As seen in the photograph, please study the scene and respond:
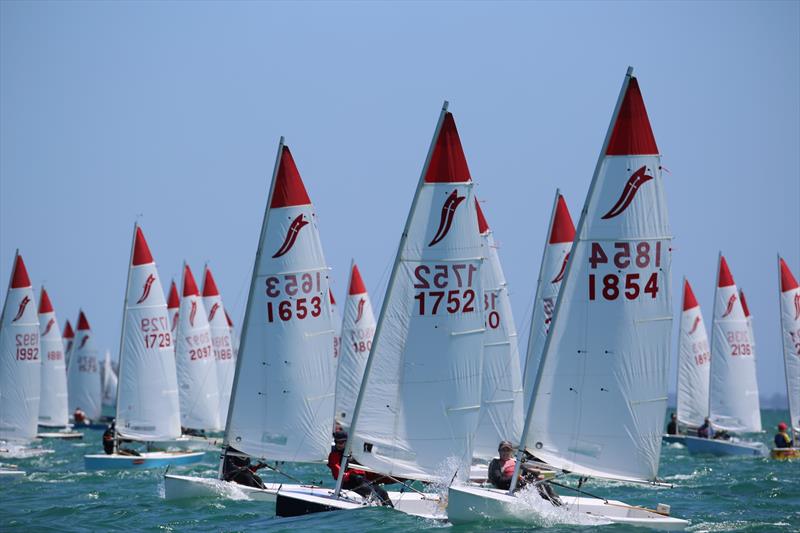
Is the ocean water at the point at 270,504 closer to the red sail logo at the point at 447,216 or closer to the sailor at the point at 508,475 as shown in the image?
the sailor at the point at 508,475

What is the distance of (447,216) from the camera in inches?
748

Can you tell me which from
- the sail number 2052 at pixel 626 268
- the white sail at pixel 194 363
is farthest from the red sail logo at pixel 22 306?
the sail number 2052 at pixel 626 268

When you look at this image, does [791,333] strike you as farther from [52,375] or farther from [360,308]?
[52,375]

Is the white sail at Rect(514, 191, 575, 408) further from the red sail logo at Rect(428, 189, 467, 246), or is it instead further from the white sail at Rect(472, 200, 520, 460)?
the red sail logo at Rect(428, 189, 467, 246)

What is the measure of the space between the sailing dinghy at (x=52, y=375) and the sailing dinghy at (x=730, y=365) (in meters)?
23.7

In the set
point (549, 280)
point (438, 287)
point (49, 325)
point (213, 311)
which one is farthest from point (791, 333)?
point (49, 325)

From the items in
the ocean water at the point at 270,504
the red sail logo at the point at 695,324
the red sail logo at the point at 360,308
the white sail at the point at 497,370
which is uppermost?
the red sail logo at the point at 360,308

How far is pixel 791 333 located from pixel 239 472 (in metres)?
23.6

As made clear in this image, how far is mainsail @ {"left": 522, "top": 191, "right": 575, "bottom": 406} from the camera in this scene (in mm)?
28211

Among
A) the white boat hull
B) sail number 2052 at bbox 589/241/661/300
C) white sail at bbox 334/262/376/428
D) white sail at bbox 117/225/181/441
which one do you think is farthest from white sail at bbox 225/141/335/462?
white sail at bbox 334/262/376/428

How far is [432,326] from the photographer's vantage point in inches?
751

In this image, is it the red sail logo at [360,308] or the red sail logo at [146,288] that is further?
the red sail logo at [360,308]

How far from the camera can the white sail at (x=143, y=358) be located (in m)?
33.6

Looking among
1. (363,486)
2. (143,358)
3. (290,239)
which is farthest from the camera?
(143,358)
